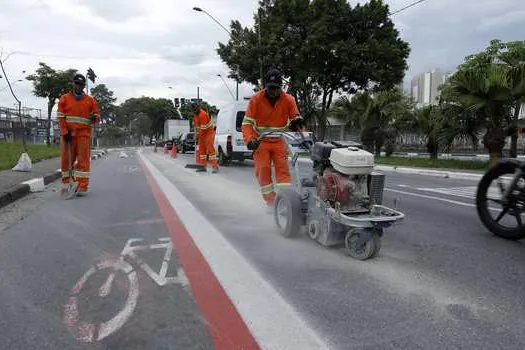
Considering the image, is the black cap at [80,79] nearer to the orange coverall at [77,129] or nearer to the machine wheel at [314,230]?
the orange coverall at [77,129]

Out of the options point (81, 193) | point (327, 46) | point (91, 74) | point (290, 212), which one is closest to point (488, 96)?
point (81, 193)

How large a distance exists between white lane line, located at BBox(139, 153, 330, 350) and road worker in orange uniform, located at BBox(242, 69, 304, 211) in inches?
42.1

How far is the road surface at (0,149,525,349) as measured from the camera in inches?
117

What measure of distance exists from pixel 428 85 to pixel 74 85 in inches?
1871

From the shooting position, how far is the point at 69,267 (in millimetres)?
4422

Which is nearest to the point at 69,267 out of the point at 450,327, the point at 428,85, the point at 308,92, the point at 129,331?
the point at 129,331

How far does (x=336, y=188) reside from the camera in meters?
4.54

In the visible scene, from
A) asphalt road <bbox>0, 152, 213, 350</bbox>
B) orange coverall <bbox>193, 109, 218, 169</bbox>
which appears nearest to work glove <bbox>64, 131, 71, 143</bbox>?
asphalt road <bbox>0, 152, 213, 350</bbox>

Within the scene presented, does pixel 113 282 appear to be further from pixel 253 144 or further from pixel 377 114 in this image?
pixel 377 114

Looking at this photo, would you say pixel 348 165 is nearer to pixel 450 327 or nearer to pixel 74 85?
pixel 450 327

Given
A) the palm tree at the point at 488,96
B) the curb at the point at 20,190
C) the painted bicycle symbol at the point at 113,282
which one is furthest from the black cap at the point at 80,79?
the palm tree at the point at 488,96

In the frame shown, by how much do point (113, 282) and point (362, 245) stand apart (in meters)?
2.10

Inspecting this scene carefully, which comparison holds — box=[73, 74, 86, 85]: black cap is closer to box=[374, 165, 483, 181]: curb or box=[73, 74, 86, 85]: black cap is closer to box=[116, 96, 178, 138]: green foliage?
box=[374, 165, 483, 181]: curb

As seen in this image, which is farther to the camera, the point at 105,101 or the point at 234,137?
the point at 105,101
